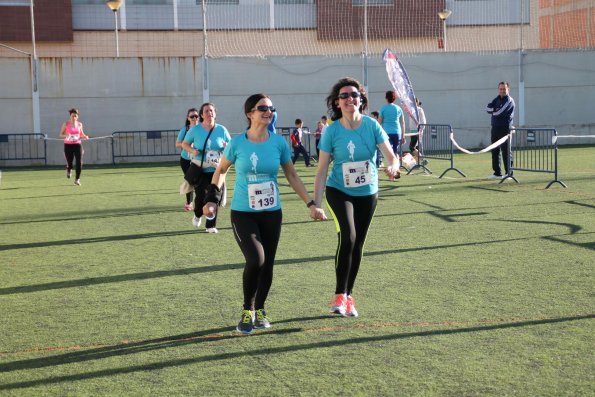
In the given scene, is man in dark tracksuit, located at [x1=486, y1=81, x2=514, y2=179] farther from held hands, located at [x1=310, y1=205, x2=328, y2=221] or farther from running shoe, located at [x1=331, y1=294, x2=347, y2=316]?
held hands, located at [x1=310, y1=205, x2=328, y2=221]

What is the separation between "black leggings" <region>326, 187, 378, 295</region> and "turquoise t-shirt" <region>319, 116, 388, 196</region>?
0.22 feet

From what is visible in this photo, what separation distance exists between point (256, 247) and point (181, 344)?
3.05 ft

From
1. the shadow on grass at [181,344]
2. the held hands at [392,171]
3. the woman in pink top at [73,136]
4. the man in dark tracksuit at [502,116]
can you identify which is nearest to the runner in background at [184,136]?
the held hands at [392,171]

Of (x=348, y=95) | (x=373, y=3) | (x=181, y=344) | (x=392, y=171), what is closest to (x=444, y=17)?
(x=373, y=3)

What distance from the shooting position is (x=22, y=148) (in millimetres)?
29641

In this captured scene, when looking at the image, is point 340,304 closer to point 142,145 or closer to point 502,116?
point 502,116

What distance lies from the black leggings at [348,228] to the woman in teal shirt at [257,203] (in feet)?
1.25

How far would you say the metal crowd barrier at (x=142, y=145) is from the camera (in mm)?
30297

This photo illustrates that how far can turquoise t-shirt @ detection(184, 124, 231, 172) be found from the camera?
40.8 ft

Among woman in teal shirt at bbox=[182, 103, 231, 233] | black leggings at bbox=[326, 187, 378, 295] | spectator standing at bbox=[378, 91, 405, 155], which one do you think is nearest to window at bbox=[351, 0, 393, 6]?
spectator standing at bbox=[378, 91, 405, 155]

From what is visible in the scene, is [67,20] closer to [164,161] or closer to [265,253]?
[164,161]

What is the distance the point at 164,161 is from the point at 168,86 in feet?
8.43

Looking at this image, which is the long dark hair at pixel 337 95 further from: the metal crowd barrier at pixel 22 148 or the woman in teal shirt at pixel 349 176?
the metal crowd barrier at pixel 22 148

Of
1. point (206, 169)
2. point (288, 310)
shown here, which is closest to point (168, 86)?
point (206, 169)
